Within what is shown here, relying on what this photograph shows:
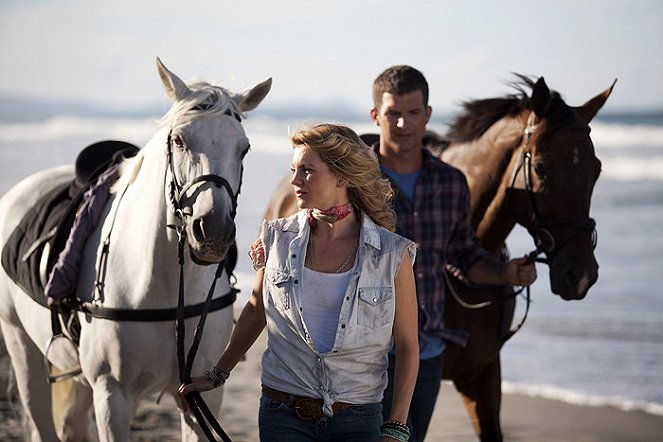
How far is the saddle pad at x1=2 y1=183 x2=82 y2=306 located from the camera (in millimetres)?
4598

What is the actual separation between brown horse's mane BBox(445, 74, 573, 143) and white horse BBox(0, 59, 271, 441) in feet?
4.28

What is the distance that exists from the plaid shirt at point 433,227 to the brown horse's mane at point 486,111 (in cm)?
66

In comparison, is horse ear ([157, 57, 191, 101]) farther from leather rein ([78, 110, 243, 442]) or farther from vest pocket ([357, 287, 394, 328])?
vest pocket ([357, 287, 394, 328])

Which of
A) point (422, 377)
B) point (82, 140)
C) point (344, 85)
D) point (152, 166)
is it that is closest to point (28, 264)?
point (152, 166)

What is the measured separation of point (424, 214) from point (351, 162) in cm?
137

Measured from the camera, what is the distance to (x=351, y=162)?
2.98m

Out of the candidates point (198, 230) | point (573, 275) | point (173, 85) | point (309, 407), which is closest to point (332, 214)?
point (309, 407)

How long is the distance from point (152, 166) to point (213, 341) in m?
0.69

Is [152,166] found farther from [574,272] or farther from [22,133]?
[22,133]

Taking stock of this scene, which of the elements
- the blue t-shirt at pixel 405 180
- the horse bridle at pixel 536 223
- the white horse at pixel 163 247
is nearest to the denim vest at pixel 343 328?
the white horse at pixel 163 247

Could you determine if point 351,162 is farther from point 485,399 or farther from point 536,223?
point 485,399

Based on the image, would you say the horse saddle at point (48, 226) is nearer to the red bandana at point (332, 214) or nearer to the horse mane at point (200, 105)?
the horse mane at point (200, 105)

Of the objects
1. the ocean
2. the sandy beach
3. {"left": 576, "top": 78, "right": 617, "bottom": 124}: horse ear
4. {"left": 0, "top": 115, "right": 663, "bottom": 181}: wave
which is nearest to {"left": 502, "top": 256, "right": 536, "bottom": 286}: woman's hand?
{"left": 576, "top": 78, "right": 617, "bottom": 124}: horse ear

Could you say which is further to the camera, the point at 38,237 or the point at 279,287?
the point at 38,237
